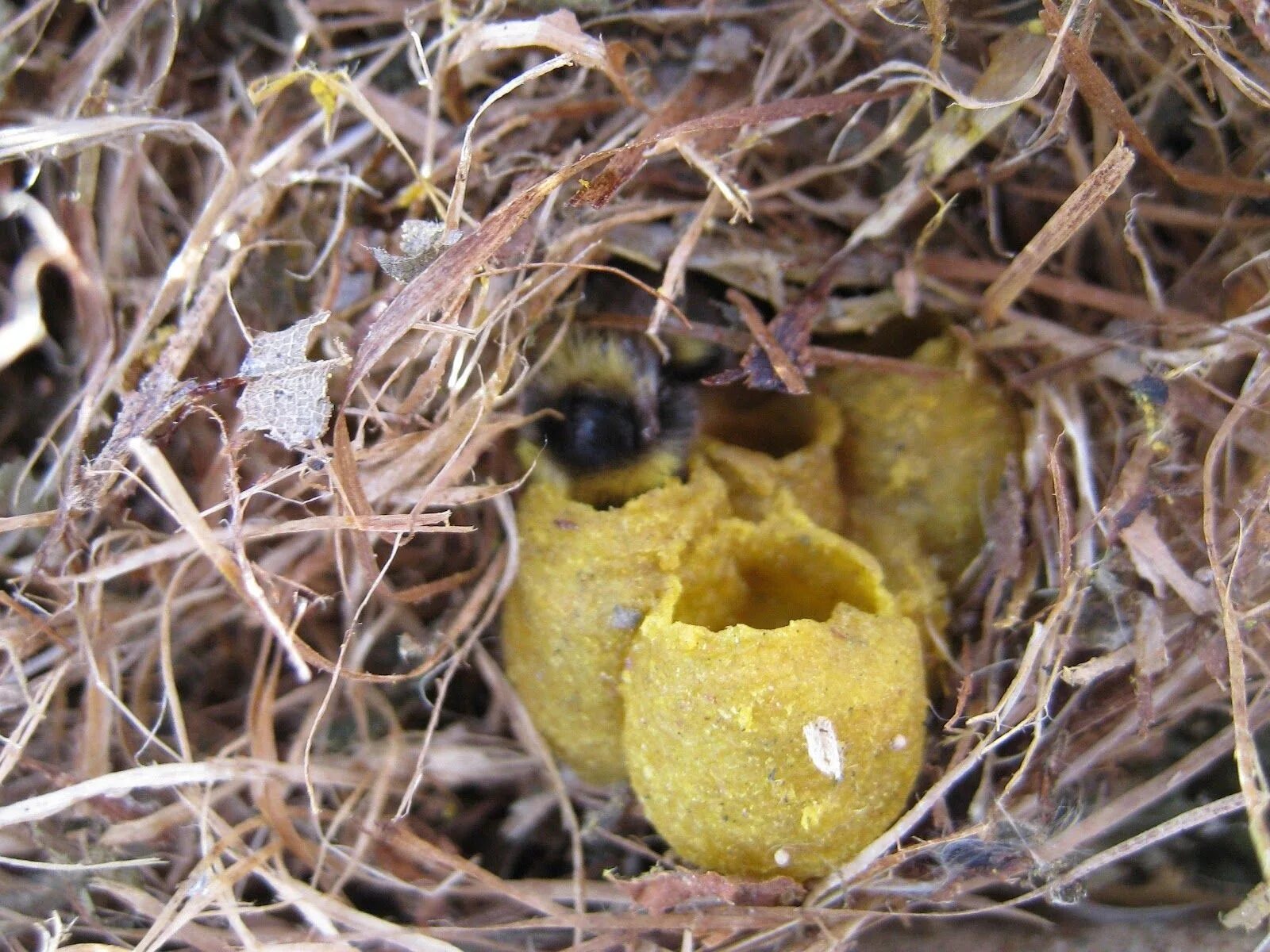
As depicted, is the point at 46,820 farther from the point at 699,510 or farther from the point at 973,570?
the point at 973,570

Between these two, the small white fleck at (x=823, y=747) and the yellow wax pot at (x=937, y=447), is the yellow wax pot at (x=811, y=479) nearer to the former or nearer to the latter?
the yellow wax pot at (x=937, y=447)

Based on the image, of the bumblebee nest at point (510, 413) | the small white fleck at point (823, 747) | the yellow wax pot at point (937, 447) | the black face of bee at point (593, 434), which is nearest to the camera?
the small white fleck at point (823, 747)

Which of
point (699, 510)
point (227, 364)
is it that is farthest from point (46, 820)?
point (699, 510)

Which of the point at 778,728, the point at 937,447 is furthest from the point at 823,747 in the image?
the point at 937,447

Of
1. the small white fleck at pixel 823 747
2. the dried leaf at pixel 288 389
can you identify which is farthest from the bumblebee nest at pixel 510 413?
the small white fleck at pixel 823 747

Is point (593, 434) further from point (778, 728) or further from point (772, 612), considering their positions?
point (778, 728)

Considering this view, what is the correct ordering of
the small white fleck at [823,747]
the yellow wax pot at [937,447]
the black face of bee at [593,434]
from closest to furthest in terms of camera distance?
the small white fleck at [823,747] < the black face of bee at [593,434] < the yellow wax pot at [937,447]
